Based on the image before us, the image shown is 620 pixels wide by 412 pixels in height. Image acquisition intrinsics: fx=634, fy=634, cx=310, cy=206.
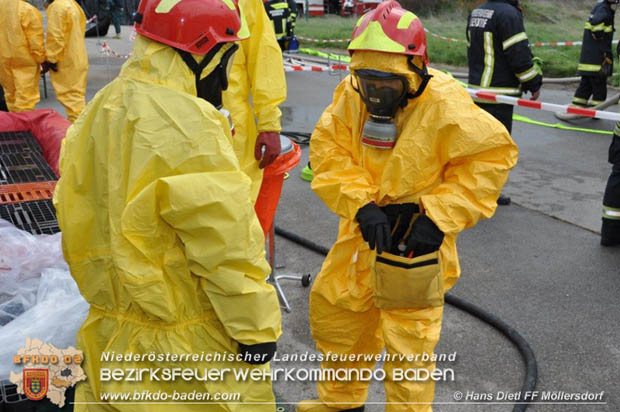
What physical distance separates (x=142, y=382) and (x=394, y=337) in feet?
3.82

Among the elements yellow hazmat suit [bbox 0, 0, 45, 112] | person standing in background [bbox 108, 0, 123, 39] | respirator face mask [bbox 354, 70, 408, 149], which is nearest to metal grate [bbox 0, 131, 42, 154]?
yellow hazmat suit [bbox 0, 0, 45, 112]

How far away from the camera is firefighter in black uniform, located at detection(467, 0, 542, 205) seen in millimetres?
5617

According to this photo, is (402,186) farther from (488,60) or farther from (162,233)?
(488,60)

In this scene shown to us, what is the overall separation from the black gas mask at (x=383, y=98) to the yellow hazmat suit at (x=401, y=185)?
0.12 ft

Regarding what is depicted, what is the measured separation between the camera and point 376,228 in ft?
8.67

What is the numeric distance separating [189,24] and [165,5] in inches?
4.3

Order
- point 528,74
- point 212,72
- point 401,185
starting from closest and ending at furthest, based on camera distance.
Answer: point 212,72, point 401,185, point 528,74

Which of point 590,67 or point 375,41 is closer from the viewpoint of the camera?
point 375,41

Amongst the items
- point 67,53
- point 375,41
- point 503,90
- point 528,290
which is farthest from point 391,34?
point 67,53

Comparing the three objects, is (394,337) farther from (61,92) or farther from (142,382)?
(61,92)

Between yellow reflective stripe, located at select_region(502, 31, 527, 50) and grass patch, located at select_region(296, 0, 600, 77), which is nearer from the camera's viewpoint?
yellow reflective stripe, located at select_region(502, 31, 527, 50)

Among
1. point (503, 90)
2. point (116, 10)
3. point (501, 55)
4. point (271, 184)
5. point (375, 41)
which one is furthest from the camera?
point (116, 10)

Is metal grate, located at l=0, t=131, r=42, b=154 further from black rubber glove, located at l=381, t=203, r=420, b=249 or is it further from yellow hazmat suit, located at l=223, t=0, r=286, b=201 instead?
black rubber glove, located at l=381, t=203, r=420, b=249

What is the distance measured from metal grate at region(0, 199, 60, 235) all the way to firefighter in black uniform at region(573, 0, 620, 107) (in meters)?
7.59
